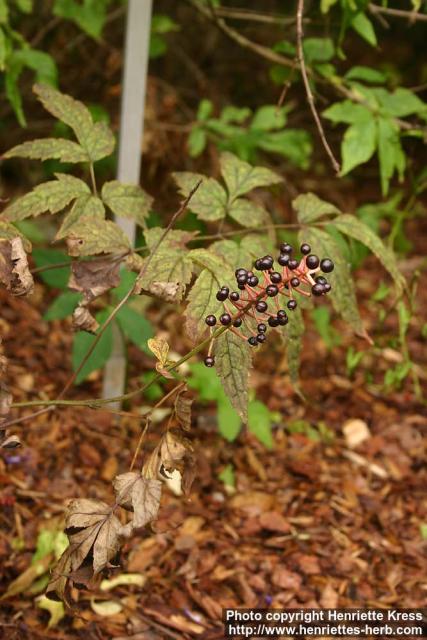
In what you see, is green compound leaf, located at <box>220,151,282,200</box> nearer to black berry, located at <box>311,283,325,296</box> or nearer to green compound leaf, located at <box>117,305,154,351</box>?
green compound leaf, located at <box>117,305,154,351</box>

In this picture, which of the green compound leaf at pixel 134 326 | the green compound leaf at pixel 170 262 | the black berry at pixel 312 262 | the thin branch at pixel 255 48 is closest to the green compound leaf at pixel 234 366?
the green compound leaf at pixel 170 262

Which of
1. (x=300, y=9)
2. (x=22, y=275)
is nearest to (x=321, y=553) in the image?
(x=22, y=275)

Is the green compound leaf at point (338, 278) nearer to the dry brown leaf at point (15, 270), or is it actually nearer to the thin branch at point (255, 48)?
the dry brown leaf at point (15, 270)

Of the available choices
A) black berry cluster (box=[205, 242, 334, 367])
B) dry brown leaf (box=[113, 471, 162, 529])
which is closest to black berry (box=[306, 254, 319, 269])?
black berry cluster (box=[205, 242, 334, 367])

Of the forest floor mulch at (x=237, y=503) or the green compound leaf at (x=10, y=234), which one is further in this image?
the forest floor mulch at (x=237, y=503)

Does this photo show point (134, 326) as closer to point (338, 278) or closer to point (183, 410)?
point (338, 278)

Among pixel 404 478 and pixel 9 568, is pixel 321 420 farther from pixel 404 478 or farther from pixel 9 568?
pixel 9 568
